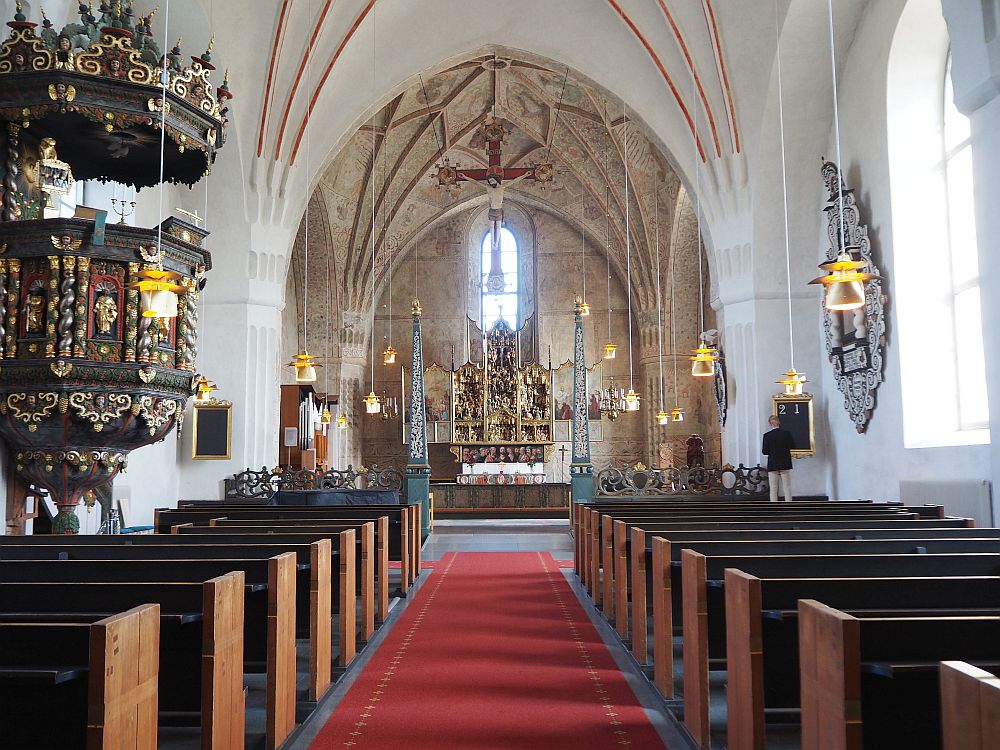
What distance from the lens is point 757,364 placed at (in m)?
14.9

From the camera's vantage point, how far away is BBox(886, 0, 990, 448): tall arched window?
1104 cm

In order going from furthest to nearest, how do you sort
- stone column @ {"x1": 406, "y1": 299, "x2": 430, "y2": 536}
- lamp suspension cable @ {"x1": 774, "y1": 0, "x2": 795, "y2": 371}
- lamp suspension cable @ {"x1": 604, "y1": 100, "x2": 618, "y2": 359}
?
lamp suspension cable @ {"x1": 604, "y1": 100, "x2": 618, "y2": 359} < stone column @ {"x1": 406, "y1": 299, "x2": 430, "y2": 536} < lamp suspension cable @ {"x1": 774, "y1": 0, "x2": 795, "y2": 371}

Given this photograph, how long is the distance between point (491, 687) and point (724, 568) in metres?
1.59

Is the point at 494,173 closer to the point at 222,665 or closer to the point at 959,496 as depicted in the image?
the point at 959,496

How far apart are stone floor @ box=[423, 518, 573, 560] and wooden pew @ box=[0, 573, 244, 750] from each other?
8125 millimetres

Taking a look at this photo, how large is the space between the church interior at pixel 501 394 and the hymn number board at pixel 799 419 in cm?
5

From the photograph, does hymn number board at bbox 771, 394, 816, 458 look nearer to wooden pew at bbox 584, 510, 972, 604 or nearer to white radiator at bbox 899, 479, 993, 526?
white radiator at bbox 899, 479, 993, 526

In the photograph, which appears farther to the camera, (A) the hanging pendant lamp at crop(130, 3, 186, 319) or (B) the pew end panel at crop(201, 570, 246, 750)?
(A) the hanging pendant lamp at crop(130, 3, 186, 319)

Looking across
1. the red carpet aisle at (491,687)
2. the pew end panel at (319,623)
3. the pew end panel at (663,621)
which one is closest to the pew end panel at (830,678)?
the red carpet aisle at (491,687)

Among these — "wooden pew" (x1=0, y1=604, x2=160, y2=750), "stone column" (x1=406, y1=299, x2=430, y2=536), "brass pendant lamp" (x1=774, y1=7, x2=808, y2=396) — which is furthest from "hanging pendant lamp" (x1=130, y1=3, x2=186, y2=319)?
"brass pendant lamp" (x1=774, y1=7, x2=808, y2=396)

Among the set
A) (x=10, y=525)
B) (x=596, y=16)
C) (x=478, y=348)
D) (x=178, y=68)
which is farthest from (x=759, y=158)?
(x=478, y=348)

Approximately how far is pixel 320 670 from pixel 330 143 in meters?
13.6

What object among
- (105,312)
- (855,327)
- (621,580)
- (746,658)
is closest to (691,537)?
(621,580)

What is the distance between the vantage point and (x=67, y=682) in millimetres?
2873
